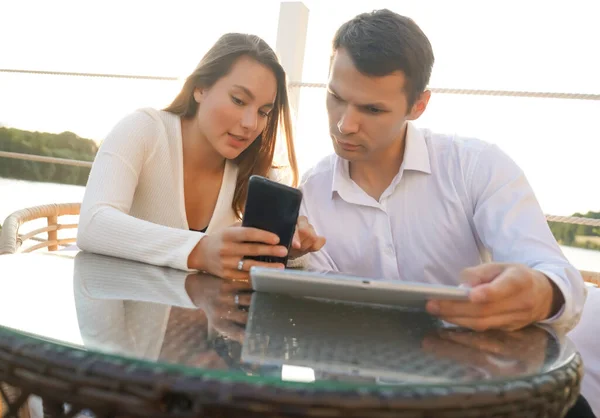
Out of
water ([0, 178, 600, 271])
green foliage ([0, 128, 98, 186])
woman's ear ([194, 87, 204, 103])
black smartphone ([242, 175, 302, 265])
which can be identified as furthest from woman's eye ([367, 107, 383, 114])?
green foliage ([0, 128, 98, 186])

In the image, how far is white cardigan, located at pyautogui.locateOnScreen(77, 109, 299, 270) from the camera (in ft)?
3.73

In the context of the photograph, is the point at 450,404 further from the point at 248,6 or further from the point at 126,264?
the point at 248,6

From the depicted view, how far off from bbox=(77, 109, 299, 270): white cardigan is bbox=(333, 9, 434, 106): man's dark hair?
578 millimetres

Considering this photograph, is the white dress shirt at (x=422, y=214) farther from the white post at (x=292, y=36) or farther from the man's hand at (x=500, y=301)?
the white post at (x=292, y=36)

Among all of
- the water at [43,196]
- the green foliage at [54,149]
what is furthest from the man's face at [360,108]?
the green foliage at [54,149]

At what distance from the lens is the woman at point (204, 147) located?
4.75 ft

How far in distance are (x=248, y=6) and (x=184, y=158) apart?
1271mm

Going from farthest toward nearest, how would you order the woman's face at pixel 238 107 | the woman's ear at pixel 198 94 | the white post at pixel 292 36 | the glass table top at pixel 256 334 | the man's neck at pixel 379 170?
the white post at pixel 292 36 < the woman's ear at pixel 198 94 < the woman's face at pixel 238 107 < the man's neck at pixel 379 170 < the glass table top at pixel 256 334

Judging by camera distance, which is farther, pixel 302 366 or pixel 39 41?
pixel 39 41

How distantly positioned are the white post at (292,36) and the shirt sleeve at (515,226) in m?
1.15

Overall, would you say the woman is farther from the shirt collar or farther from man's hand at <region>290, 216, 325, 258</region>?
the shirt collar

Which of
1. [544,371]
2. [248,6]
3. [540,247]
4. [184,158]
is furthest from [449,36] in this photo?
[544,371]

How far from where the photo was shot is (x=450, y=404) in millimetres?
449

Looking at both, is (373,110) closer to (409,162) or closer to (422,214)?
(409,162)
